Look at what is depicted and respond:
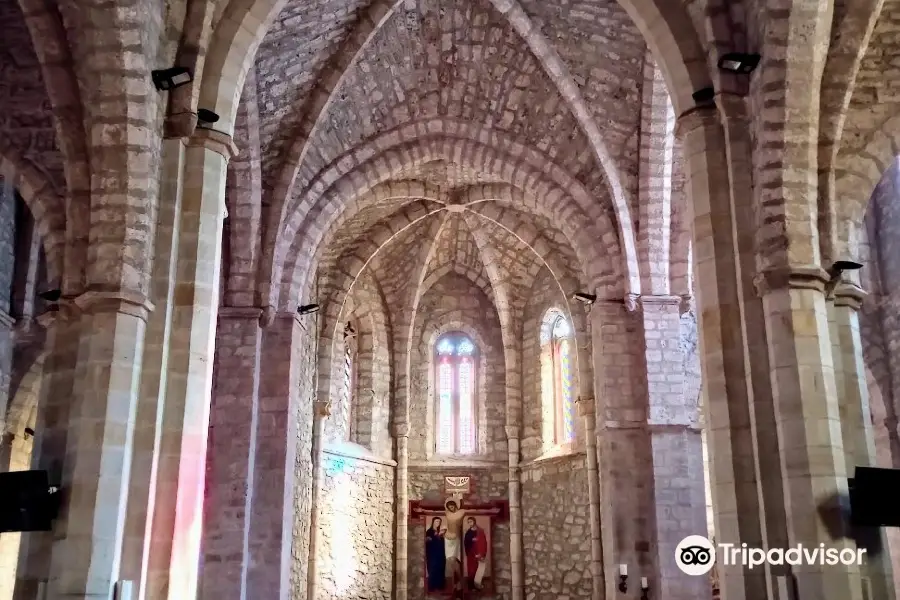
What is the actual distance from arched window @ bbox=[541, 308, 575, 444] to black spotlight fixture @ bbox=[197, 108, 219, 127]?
1108 cm

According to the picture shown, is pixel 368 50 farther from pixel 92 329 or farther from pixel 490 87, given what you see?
pixel 92 329

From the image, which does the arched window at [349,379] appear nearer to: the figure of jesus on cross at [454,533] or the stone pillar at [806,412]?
the figure of jesus on cross at [454,533]

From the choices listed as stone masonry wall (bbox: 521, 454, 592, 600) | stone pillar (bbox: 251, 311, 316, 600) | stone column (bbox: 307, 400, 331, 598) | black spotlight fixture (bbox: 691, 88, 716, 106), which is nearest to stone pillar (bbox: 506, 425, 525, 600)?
stone masonry wall (bbox: 521, 454, 592, 600)

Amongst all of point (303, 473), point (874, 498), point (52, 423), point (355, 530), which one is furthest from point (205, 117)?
point (355, 530)

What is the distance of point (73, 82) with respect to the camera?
7.55 m

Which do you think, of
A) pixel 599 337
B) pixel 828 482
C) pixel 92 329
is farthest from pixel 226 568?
pixel 828 482

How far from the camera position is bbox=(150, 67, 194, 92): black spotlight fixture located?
7.40 m

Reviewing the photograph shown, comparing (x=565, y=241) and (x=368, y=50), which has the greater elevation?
(x=368, y=50)

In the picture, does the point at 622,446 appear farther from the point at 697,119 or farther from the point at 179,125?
the point at 179,125

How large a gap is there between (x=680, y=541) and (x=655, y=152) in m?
5.41

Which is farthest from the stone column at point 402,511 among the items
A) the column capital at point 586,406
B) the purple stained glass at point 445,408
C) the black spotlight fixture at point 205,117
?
the black spotlight fixture at point 205,117

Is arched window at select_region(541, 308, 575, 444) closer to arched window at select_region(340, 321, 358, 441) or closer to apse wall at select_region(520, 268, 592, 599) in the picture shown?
apse wall at select_region(520, 268, 592, 599)

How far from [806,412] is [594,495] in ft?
28.1

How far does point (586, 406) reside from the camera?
614 inches
